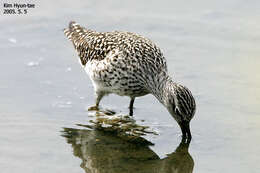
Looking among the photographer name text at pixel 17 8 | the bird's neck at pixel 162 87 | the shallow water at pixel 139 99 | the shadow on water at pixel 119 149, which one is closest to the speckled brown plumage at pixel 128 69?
the bird's neck at pixel 162 87

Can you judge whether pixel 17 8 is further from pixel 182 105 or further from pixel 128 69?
pixel 182 105

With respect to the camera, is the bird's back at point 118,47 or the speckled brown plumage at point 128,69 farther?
the bird's back at point 118,47

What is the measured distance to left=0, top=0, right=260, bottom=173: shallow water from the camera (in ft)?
32.5

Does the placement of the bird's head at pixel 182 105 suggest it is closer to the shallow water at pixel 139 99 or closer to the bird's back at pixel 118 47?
the shallow water at pixel 139 99

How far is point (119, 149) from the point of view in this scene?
10266mm

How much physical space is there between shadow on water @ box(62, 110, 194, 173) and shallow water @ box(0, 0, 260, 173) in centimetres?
2

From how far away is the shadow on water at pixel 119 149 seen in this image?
9633 millimetres

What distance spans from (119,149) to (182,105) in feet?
4.09

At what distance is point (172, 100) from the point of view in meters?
10.4

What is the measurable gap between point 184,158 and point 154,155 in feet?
1.56

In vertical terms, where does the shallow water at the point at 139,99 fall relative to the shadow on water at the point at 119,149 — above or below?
above

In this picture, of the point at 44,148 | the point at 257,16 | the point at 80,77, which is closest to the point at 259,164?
the point at 44,148

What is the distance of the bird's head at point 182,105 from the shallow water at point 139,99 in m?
0.39

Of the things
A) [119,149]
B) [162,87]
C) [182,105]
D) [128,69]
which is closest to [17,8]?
[128,69]
